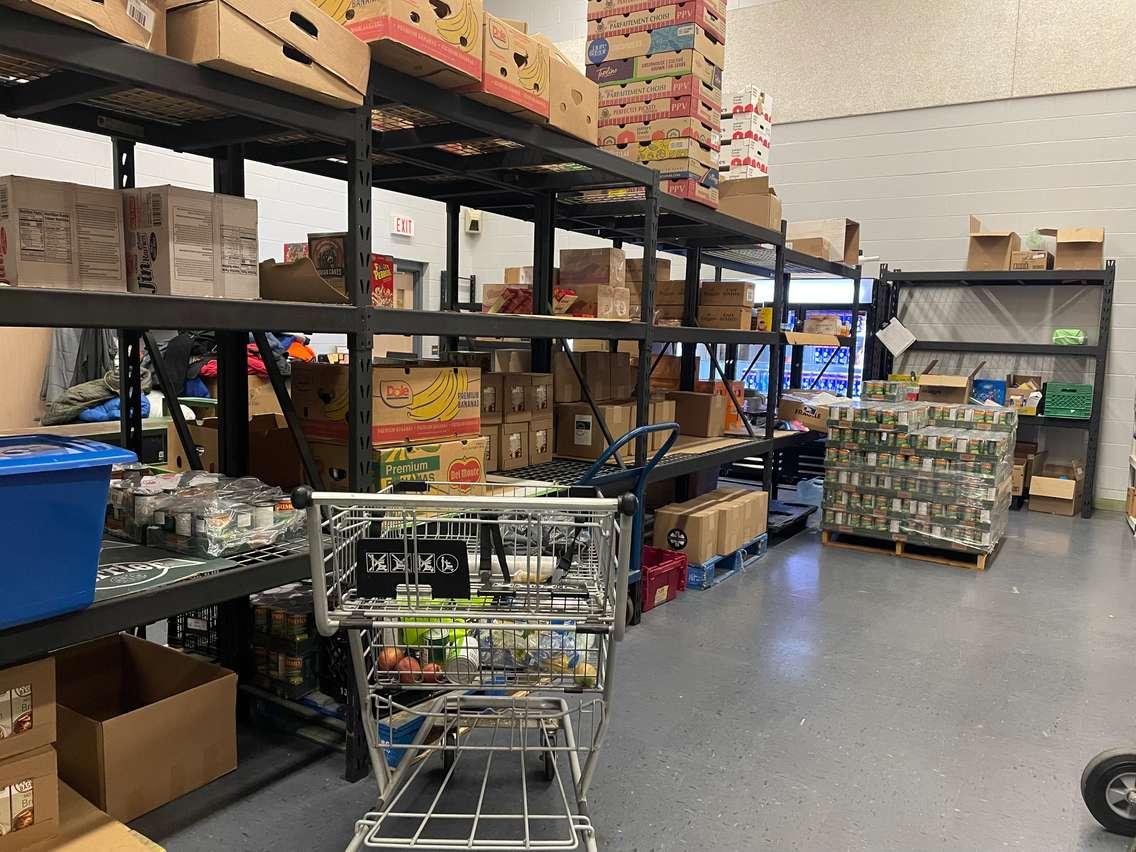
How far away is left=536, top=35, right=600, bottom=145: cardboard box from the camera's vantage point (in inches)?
114

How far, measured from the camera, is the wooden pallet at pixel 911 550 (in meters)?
5.04

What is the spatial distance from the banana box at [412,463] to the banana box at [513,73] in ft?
3.78

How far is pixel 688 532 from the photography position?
14.4 ft

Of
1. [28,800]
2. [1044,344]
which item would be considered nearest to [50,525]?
[28,800]

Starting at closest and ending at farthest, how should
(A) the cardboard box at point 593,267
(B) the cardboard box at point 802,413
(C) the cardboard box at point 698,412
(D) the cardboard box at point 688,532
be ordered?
(A) the cardboard box at point 593,267 → (D) the cardboard box at point 688,532 → (C) the cardboard box at point 698,412 → (B) the cardboard box at point 802,413

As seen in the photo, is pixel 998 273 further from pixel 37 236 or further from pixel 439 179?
pixel 37 236

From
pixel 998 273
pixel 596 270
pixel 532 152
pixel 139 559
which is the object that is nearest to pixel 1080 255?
pixel 998 273

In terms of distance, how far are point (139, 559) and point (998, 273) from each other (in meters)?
6.99

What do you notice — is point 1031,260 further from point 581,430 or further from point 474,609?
point 474,609

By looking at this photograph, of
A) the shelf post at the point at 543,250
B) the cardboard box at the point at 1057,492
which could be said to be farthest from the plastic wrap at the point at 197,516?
the cardboard box at the point at 1057,492

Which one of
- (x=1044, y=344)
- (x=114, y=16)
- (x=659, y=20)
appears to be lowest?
(x=1044, y=344)

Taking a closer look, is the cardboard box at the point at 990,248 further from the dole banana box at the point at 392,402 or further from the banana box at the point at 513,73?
the dole banana box at the point at 392,402

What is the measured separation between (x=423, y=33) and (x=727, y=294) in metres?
3.23

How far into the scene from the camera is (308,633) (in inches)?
104
